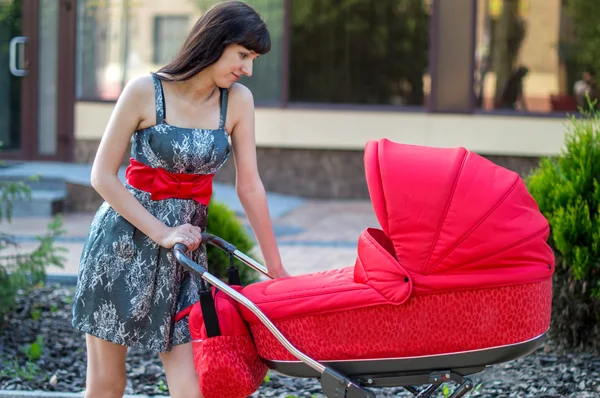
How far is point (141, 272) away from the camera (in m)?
3.53

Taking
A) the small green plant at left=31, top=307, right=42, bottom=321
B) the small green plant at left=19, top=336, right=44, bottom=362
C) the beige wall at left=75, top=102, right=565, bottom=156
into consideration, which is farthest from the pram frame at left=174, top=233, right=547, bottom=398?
the beige wall at left=75, top=102, right=565, bottom=156

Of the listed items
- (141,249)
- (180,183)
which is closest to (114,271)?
(141,249)

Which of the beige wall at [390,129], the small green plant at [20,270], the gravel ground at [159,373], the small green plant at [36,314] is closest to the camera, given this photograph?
the gravel ground at [159,373]

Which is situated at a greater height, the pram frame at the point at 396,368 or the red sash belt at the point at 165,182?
the red sash belt at the point at 165,182

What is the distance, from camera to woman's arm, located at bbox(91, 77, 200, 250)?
345 cm

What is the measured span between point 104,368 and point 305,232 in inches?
238

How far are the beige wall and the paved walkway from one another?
81cm

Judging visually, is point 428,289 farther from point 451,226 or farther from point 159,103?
point 159,103

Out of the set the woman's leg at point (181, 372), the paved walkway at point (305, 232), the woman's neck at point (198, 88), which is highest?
the woman's neck at point (198, 88)

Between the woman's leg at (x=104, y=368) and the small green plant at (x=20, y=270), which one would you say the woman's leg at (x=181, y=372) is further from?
the small green plant at (x=20, y=270)

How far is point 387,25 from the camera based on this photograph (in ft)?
39.1

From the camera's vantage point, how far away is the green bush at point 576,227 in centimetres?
499

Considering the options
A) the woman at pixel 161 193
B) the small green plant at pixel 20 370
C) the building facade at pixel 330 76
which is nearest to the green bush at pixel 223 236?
the small green plant at pixel 20 370

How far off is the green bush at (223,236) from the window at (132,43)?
6165 mm
